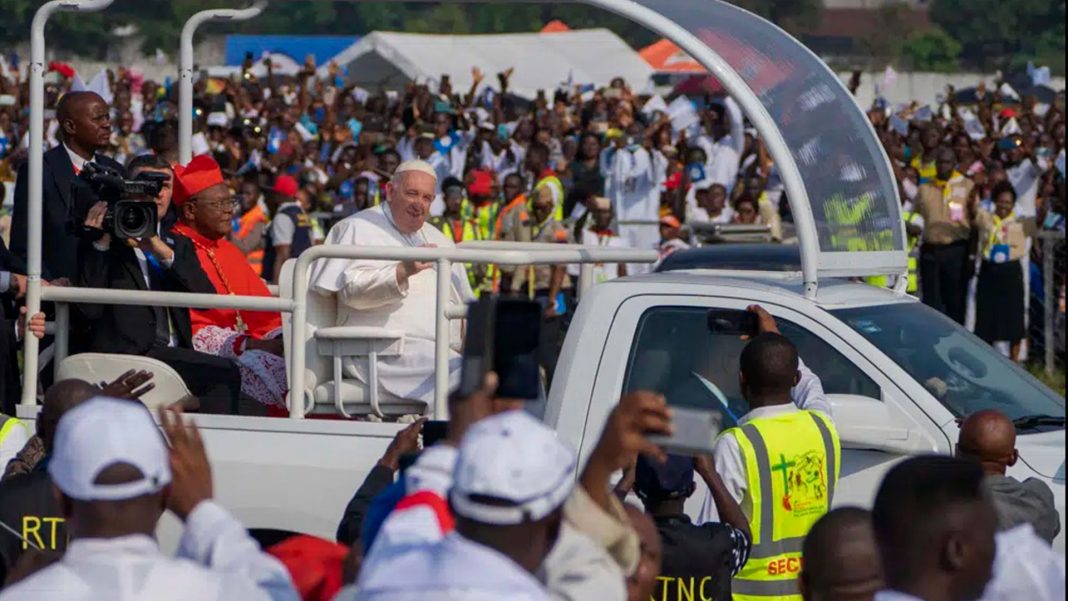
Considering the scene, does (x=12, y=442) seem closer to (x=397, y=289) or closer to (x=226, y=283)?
(x=397, y=289)

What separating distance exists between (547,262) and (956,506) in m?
3.02

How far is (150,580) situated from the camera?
3.44 metres

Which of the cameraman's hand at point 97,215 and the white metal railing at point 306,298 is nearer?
the white metal railing at point 306,298

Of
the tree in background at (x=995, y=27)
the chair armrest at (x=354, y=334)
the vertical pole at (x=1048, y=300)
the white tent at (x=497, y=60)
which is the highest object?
the tree in background at (x=995, y=27)

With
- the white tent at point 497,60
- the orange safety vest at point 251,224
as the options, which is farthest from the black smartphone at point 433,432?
the white tent at point 497,60

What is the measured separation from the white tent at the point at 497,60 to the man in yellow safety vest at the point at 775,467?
2643cm

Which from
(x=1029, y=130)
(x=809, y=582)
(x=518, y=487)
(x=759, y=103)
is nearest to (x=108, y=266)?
(x=759, y=103)

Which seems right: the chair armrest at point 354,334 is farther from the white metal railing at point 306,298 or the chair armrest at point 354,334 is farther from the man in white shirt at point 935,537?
the man in white shirt at point 935,537

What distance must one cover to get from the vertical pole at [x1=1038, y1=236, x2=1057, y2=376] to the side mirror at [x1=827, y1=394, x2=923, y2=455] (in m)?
9.68

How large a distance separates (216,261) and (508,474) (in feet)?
14.9

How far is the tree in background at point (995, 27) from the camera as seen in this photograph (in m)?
49.3

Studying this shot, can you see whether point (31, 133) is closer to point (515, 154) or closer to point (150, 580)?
point (150, 580)

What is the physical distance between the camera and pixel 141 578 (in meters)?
3.45

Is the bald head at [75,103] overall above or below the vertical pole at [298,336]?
above
